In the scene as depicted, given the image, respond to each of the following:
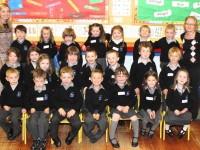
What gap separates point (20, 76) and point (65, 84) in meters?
0.84

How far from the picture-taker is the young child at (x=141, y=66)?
5.23 meters

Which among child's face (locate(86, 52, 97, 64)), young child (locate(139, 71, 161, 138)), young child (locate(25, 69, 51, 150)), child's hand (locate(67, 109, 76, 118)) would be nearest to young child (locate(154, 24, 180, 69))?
young child (locate(139, 71, 161, 138))

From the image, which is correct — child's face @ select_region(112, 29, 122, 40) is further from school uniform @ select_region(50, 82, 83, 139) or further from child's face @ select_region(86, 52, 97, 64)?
school uniform @ select_region(50, 82, 83, 139)

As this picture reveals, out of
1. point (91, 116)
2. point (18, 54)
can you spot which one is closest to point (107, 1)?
point (18, 54)

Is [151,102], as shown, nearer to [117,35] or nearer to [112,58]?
[112,58]

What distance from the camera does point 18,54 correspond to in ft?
17.1

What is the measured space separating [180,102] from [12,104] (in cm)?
238

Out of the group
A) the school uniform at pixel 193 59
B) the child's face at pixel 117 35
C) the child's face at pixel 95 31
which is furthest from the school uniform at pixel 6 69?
the school uniform at pixel 193 59

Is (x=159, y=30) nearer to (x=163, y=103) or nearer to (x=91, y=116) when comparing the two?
(x=163, y=103)

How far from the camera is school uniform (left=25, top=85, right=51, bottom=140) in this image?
461 cm

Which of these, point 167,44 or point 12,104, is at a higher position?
point 167,44

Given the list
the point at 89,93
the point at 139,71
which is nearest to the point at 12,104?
the point at 89,93

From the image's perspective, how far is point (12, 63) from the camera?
521 cm

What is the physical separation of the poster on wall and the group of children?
132 cm
